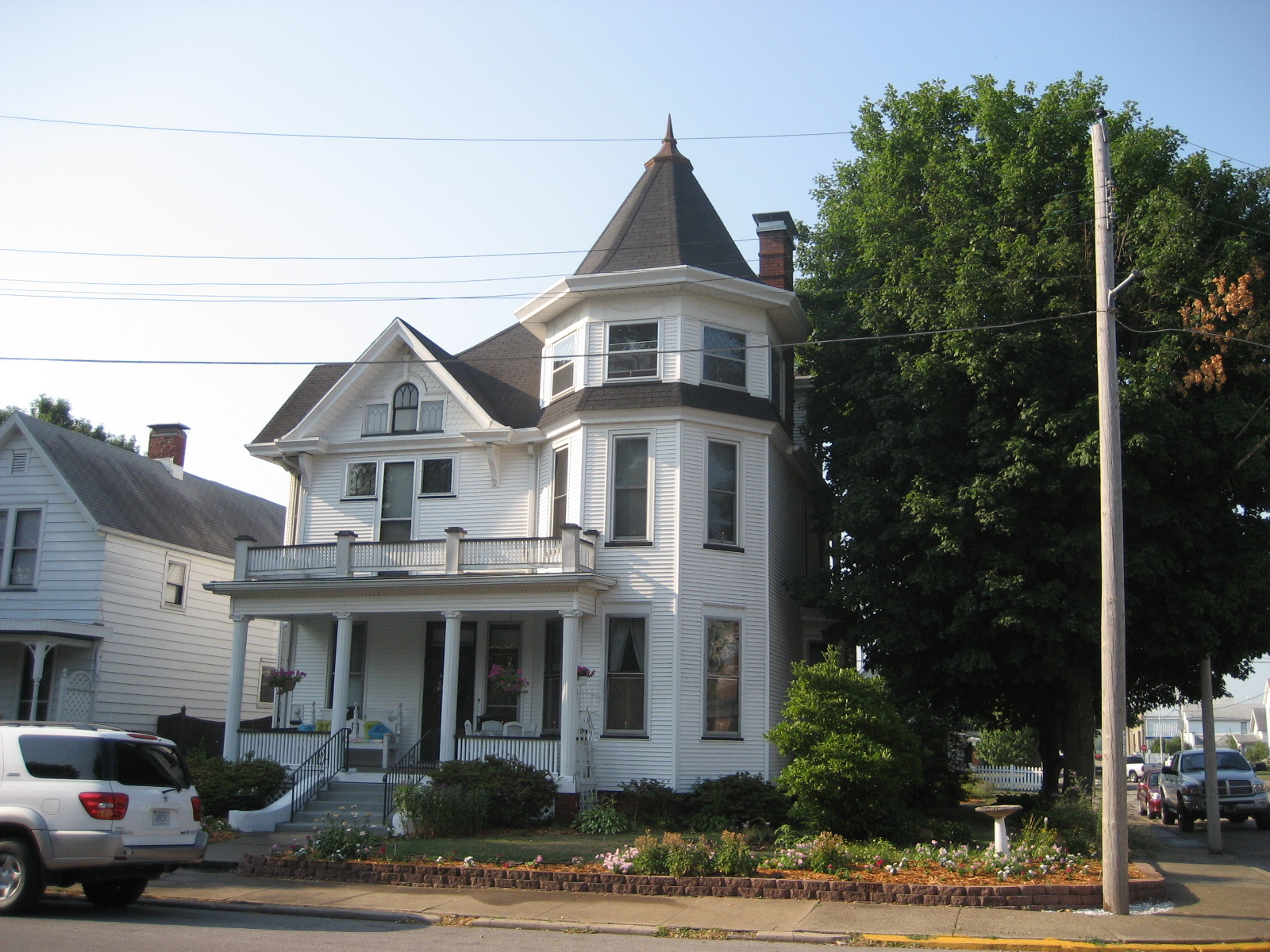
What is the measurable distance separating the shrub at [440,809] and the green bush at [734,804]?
12.5 ft

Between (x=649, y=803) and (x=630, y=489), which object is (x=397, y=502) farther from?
(x=649, y=803)

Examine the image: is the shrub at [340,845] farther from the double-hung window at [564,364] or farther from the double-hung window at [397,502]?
the double-hung window at [564,364]

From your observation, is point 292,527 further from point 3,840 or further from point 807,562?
point 3,840

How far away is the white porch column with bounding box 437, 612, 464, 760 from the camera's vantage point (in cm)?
1998

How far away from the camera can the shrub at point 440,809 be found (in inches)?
679

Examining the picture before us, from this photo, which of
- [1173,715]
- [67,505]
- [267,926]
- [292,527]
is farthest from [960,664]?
[1173,715]

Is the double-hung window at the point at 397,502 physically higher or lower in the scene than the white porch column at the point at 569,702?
higher

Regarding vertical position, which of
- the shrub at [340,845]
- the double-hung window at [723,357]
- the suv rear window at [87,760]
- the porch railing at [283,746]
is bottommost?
the shrub at [340,845]

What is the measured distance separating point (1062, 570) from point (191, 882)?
49.2ft

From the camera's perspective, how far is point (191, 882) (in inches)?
562

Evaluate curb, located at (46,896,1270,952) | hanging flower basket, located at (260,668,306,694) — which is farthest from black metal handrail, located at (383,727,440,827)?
curb, located at (46,896,1270,952)

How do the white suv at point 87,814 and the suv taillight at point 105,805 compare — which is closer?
the white suv at point 87,814

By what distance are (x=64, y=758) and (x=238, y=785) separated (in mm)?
8171

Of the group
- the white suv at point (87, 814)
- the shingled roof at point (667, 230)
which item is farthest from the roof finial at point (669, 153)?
the white suv at point (87, 814)
